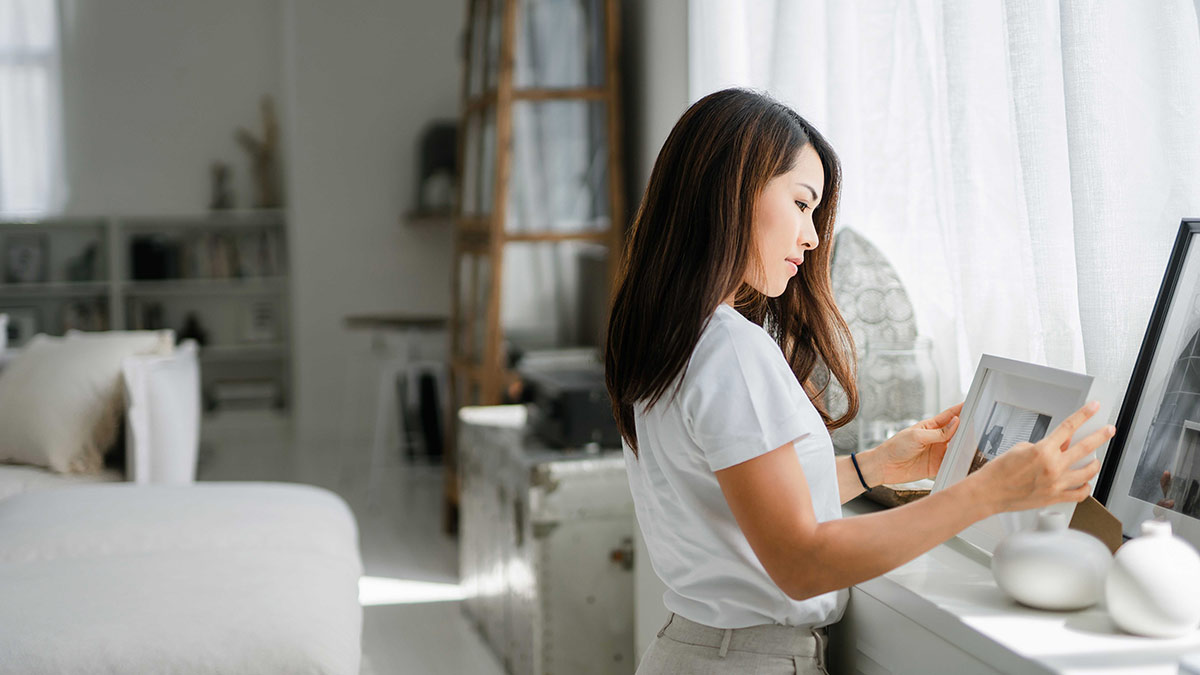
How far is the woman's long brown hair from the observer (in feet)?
3.40

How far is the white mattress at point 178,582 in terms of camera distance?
1.55 metres

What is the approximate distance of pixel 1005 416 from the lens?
1.18 meters

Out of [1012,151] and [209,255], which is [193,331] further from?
[1012,151]

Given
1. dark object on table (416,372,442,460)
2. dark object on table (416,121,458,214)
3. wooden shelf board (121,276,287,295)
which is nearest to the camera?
dark object on table (416,372,442,460)

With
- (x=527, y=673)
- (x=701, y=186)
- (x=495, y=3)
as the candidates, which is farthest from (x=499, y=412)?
(x=701, y=186)

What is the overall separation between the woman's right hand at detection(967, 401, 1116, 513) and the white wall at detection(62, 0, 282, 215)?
6354mm

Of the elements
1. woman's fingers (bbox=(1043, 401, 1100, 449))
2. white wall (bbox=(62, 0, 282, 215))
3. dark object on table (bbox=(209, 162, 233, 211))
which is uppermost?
white wall (bbox=(62, 0, 282, 215))

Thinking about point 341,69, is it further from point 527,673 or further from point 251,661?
point 251,661

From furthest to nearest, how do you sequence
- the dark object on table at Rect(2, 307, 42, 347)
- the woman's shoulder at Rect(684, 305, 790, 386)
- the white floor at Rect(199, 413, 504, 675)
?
1. the dark object on table at Rect(2, 307, 42, 347)
2. the white floor at Rect(199, 413, 504, 675)
3. the woman's shoulder at Rect(684, 305, 790, 386)

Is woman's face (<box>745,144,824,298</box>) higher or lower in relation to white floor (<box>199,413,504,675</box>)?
higher

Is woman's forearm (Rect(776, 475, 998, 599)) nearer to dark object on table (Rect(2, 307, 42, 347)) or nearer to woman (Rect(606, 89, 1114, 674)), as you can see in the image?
woman (Rect(606, 89, 1114, 674))

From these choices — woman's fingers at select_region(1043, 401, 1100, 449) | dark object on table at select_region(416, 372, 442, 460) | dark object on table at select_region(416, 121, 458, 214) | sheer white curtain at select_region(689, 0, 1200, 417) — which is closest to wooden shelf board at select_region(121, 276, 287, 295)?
dark object on table at select_region(416, 121, 458, 214)

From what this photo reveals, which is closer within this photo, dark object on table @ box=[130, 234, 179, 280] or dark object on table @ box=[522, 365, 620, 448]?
dark object on table @ box=[522, 365, 620, 448]

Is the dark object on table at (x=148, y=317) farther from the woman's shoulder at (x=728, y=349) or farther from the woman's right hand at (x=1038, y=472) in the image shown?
the woman's right hand at (x=1038, y=472)
